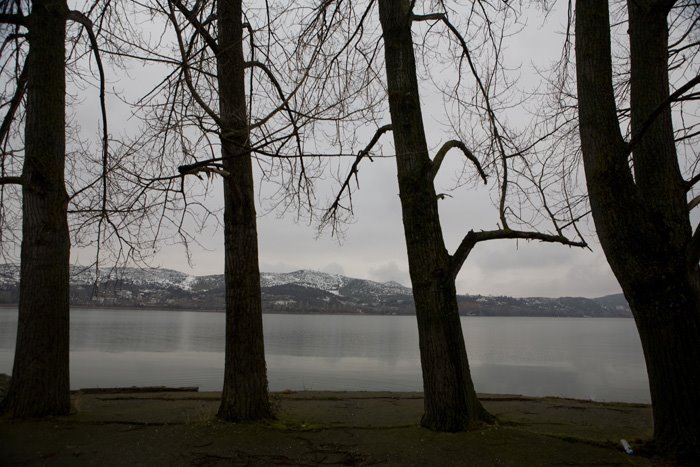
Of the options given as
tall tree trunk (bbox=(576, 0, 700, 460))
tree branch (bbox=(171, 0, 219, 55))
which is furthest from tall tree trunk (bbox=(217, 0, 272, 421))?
tall tree trunk (bbox=(576, 0, 700, 460))

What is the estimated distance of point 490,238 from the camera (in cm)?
627

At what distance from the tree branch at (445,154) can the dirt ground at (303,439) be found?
10.0 feet

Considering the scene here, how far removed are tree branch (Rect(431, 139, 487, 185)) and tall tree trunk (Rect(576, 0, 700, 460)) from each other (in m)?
1.68

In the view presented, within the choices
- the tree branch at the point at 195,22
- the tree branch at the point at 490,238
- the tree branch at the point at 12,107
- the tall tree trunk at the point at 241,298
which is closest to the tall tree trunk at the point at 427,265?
the tree branch at the point at 490,238

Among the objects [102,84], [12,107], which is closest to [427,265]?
[102,84]

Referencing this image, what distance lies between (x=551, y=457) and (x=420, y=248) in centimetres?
248

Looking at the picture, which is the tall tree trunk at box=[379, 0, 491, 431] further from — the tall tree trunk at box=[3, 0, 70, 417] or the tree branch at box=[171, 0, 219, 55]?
the tall tree trunk at box=[3, 0, 70, 417]

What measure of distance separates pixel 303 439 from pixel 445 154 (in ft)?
12.4

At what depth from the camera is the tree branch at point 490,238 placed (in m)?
6.02

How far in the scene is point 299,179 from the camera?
7.58 metres

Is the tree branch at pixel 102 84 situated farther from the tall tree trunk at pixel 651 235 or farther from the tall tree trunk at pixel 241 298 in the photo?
the tall tree trunk at pixel 651 235

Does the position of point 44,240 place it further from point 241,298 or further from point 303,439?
point 303,439

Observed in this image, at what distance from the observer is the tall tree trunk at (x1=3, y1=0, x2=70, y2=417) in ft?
21.2

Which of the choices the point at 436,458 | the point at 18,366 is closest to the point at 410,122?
the point at 436,458
